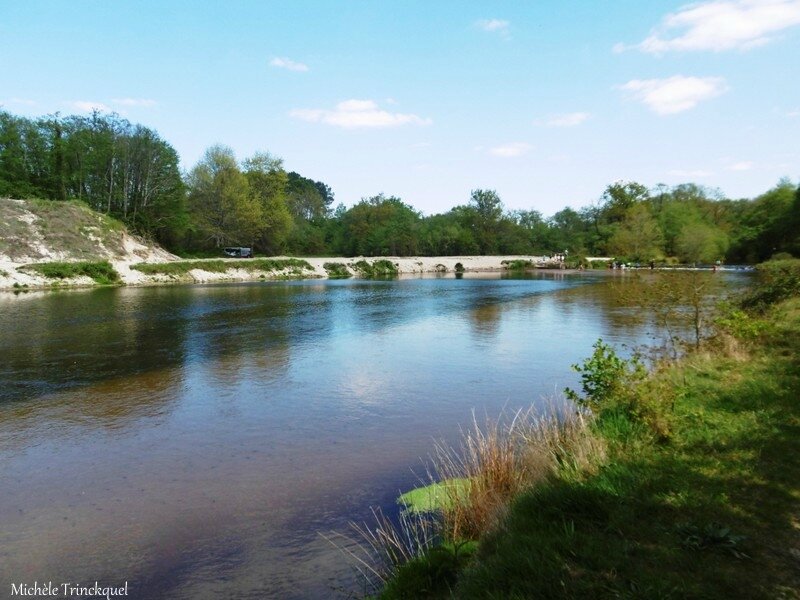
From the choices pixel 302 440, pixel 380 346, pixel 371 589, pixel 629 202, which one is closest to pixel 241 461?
pixel 302 440

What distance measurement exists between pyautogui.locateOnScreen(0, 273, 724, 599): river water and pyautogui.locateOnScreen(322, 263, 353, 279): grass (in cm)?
5509

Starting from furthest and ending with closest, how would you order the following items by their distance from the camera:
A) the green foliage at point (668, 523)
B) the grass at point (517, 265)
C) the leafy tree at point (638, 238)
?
the grass at point (517, 265) → the leafy tree at point (638, 238) → the green foliage at point (668, 523)

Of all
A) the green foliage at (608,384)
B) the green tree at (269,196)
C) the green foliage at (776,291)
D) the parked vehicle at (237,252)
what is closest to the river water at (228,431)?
the green foliage at (608,384)

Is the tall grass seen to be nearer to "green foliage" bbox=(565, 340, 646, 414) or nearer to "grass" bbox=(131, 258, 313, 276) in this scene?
"green foliage" bbox=(565, 340, 646, 414)

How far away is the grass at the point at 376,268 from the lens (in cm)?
8731

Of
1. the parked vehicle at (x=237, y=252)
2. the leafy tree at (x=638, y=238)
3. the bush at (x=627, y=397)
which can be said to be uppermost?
the leafy tree at (x=638, y=238)

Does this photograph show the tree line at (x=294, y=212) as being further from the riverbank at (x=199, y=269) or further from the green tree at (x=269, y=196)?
the riverbank at (x=199, y=269)

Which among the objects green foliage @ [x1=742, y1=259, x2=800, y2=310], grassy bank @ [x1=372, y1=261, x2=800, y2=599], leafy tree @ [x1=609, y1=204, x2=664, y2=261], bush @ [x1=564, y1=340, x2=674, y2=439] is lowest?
grassy bank @ [x1=372, y1=261, x2=800, y2=599]

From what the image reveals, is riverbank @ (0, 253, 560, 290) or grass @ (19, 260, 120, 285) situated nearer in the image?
riverbank @ (0, 253, 560, 290)

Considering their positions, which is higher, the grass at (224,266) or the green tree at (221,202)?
the green tree at (221,202)

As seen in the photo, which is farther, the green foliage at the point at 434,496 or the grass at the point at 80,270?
the grass at the point at 80,270

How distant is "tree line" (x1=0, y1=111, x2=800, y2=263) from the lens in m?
74.9

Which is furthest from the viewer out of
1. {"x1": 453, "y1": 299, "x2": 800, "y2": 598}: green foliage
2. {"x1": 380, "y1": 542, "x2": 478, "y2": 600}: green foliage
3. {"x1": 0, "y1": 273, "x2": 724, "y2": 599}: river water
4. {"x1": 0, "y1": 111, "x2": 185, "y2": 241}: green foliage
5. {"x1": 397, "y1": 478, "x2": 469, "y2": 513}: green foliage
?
{"x1": 0, "y1": 111, "x2": 185, "y2": 241}: green foliage

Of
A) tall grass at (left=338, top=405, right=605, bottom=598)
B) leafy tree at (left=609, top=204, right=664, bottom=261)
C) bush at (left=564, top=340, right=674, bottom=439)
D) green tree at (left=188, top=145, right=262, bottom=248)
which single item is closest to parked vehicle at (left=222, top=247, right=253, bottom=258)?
green tree at (left=188, top=145, right=262, bottom=248)
